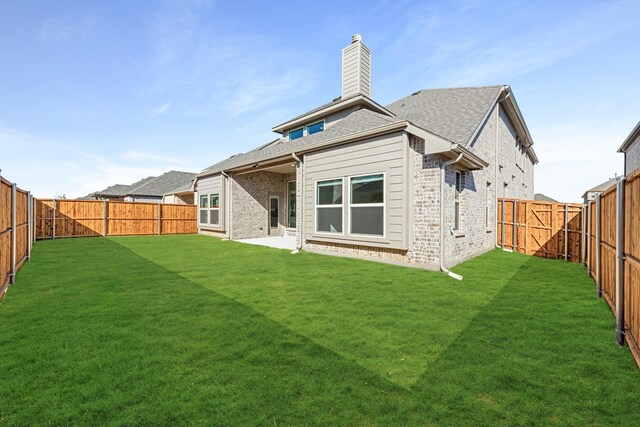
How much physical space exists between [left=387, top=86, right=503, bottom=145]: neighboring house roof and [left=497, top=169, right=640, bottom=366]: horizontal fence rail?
3996 mm

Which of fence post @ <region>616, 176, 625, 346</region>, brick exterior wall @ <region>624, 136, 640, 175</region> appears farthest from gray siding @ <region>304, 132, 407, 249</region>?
brick exterior wall @ <region>624, 136, 640, 175</region>

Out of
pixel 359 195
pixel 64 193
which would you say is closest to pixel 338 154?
pixel 359 195

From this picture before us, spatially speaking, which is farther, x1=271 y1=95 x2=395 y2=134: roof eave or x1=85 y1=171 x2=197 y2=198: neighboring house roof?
x1=85 y1=171 x2=197 y2=198: neighboring house roof

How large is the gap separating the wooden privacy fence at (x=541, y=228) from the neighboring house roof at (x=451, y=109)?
409 cm

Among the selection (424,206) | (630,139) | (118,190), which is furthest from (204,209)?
(118,190)

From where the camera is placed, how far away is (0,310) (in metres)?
4.45

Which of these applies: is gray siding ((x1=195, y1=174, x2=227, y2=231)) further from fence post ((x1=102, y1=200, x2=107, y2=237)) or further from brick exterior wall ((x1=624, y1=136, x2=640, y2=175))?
brick exterior wall ((x1=624, y1=136, x2=640, y2=175))

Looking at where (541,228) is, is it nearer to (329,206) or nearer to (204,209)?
(329,206)

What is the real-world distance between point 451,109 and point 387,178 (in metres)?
5.87

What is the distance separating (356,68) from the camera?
45.1 feet

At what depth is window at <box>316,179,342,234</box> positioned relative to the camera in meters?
9.41

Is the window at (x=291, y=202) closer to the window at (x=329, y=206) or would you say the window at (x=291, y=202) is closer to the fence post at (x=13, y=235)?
the window at (x=329, y=206)

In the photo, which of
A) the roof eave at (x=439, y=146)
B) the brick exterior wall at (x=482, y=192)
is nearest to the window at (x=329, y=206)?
the roof eave at (x=439, y=146)

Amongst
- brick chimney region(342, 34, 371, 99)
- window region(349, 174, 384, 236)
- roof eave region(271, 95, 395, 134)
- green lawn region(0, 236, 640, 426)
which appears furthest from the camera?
brick chimney region(342, 34, 371, 99)
